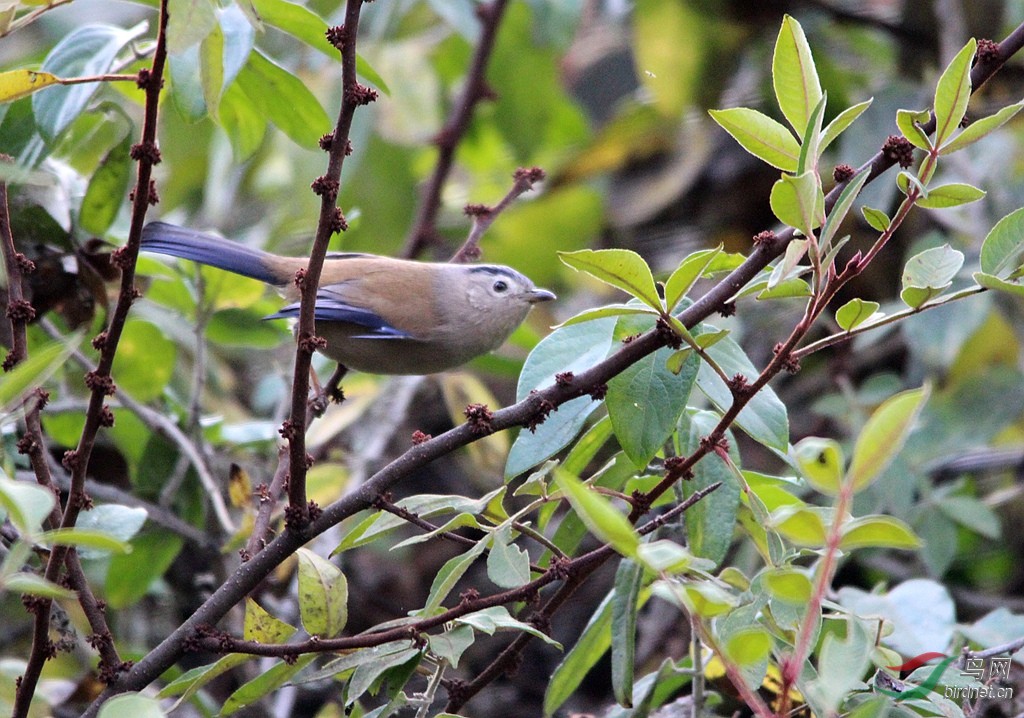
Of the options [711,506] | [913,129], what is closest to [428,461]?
[711,506]

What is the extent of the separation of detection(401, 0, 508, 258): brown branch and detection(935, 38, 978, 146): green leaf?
257 centimetres

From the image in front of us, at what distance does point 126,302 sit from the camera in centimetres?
145

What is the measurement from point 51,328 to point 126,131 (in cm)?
47

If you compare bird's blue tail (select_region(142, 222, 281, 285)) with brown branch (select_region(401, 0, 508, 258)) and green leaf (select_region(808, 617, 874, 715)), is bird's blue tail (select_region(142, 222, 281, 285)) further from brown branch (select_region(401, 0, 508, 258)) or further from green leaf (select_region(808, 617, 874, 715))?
green leaf (select_region(808, 617, 874, 715))

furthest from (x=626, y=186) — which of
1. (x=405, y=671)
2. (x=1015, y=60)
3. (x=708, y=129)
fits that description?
(x=405, y=671)

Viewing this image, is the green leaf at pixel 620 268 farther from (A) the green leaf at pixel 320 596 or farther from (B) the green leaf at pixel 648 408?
(A) the green leaf at pixel 320 596

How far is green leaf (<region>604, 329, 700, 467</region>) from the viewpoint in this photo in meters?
1.57

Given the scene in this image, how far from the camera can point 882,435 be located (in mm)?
1039

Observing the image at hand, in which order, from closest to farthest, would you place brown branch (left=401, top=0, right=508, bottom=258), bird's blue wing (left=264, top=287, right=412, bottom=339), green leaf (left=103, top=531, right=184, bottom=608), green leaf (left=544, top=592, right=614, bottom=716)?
green leaf (left=544, top=592, right=614, bottom=716)
green leaf (left=103, top=531, right=184, bottom=608)
bird's blue wing (left=264, top=287, right=412, bottom=339)
brown branch (left=401, top=0, right=508, bottom=258)

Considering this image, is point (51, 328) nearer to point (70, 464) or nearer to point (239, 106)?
point (239, 106)

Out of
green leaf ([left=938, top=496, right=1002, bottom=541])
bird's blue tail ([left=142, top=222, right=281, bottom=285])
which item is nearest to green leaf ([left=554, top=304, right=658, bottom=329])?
bird's blue tail ([left=142, top=222, right=281, bottom=285])

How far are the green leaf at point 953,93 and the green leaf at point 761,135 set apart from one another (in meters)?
0.20

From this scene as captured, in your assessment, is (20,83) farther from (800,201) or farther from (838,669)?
(838,669)

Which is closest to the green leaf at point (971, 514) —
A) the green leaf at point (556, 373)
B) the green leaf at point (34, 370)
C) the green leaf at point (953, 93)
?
the green leaf at point (556, 373)
